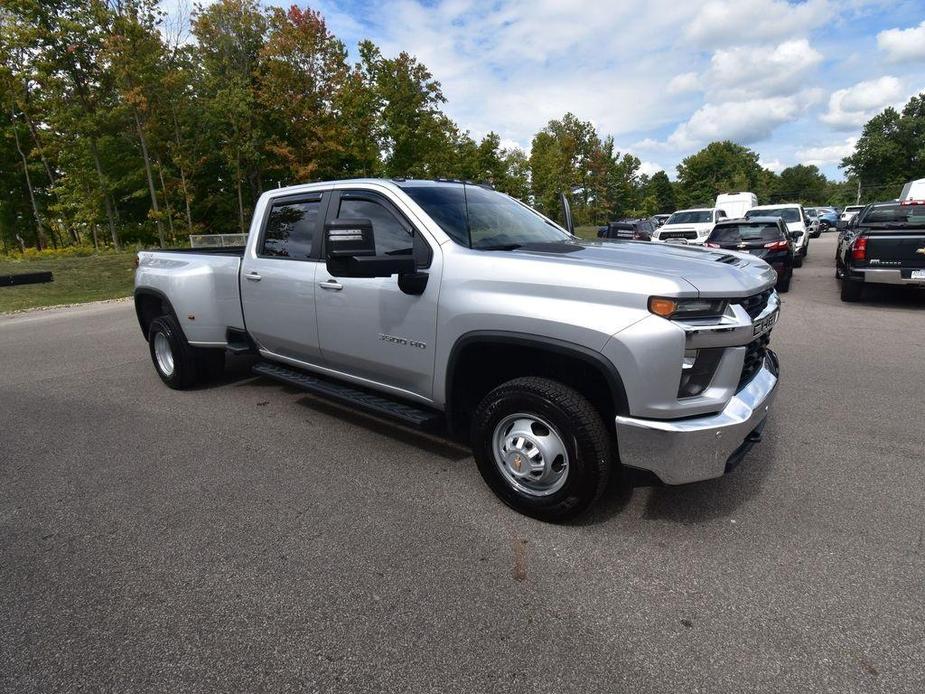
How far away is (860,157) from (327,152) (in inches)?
2959

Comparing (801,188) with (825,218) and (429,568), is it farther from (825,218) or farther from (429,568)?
(429,568)

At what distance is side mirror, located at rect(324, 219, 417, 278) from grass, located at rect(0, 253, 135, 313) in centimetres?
1442

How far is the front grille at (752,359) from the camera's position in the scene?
2.96m

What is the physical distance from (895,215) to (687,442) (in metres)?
11.0

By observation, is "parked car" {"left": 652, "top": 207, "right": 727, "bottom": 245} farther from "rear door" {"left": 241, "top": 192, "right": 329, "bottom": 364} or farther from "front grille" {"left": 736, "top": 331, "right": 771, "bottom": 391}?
"rear door" {"left": 241, "top": 192, "right": 329, "bottom": 364}

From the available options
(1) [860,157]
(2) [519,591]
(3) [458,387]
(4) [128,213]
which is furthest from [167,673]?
(1) [860,157]

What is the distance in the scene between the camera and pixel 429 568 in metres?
2.74

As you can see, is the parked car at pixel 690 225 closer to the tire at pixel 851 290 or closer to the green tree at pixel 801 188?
the tire at pixel 851 290

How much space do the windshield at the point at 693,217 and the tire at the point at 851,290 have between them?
10454 mm

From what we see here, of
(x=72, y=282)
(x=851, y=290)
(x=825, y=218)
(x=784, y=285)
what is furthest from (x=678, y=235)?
(x=825, y=218)

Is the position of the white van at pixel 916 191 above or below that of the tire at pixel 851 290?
above

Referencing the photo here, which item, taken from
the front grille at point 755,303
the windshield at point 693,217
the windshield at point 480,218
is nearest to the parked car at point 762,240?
the windshield at point 480,218

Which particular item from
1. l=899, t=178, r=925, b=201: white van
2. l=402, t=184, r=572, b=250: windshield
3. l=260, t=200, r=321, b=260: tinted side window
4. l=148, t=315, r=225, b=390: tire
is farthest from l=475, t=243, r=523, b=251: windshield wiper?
l=899, t=178, r=925, b=201: white van

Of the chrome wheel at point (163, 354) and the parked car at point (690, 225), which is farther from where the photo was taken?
the parked car at point (690, 225)
